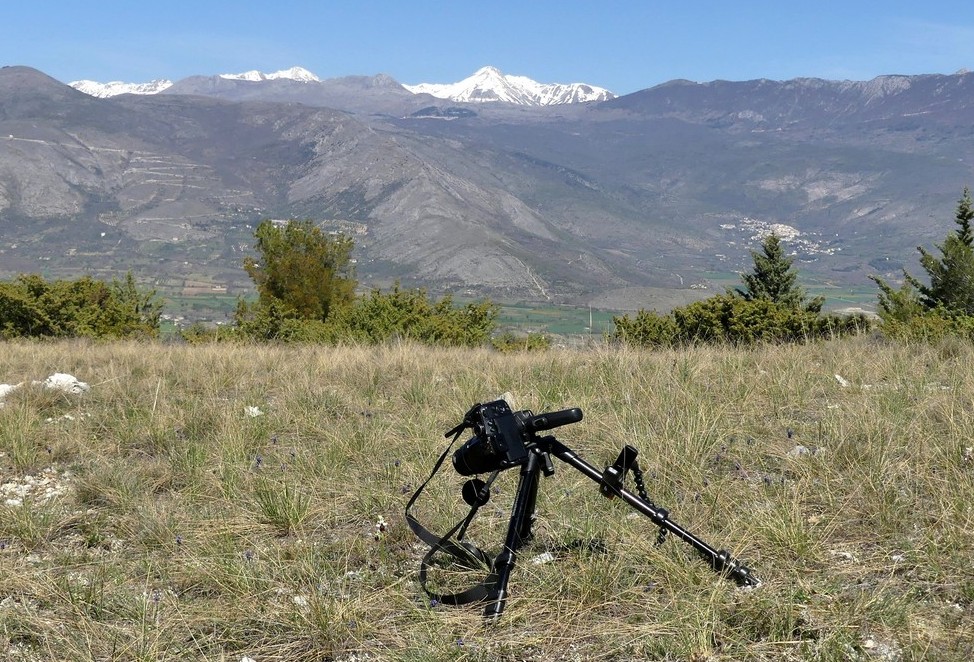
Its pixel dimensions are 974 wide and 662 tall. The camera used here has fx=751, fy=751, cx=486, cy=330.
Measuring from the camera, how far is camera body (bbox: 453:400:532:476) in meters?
2.90

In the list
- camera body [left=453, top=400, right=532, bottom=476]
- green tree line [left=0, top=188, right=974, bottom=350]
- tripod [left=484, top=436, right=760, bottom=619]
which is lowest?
green tree line [left=0, top=188, right=974, bottom=350]

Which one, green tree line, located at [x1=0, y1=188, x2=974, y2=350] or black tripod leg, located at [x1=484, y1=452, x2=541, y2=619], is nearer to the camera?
black tripod leg, located at [x1=484, y1=452, x2=541, y2=619]

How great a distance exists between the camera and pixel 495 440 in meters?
2.90

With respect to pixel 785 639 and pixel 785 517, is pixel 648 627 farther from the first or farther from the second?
pixel 785 517

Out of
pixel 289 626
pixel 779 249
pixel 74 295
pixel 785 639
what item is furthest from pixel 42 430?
pixel 779 249

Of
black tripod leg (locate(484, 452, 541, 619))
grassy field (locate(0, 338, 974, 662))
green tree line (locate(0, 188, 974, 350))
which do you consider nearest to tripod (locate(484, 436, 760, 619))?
black tripod leg (locate(484, 452, 541, 619))

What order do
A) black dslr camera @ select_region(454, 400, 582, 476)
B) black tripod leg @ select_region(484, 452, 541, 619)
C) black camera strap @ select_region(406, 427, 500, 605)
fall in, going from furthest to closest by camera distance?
black camera strap @ select_region(406, 427, 500, 605)
black tripod leg @ select_region(484, 452, 541, 619)
black dslr camera @ select_region(454, 400, 582, 476)

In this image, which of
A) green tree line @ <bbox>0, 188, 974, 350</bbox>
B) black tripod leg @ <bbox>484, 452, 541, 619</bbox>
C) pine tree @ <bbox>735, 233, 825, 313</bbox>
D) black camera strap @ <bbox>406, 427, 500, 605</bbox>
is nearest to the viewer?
black tripod leg @ <bbox>484, 452, 541, 619</bbox>

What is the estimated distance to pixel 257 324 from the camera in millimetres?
24812

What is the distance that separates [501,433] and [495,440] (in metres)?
0.04

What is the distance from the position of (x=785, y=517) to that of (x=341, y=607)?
2236 millimetres

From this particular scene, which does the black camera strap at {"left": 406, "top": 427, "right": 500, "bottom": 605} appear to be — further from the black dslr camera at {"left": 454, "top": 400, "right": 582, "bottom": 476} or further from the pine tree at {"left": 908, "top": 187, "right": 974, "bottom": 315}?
the pine tree at {"left": 908, "top": 187, "right": 974, "bottom": 315}

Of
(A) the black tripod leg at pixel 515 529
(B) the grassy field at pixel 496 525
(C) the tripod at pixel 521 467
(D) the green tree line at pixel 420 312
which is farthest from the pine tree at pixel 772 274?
(A) the black tripod leg at pixel 515 529

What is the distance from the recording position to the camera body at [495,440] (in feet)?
9.52
